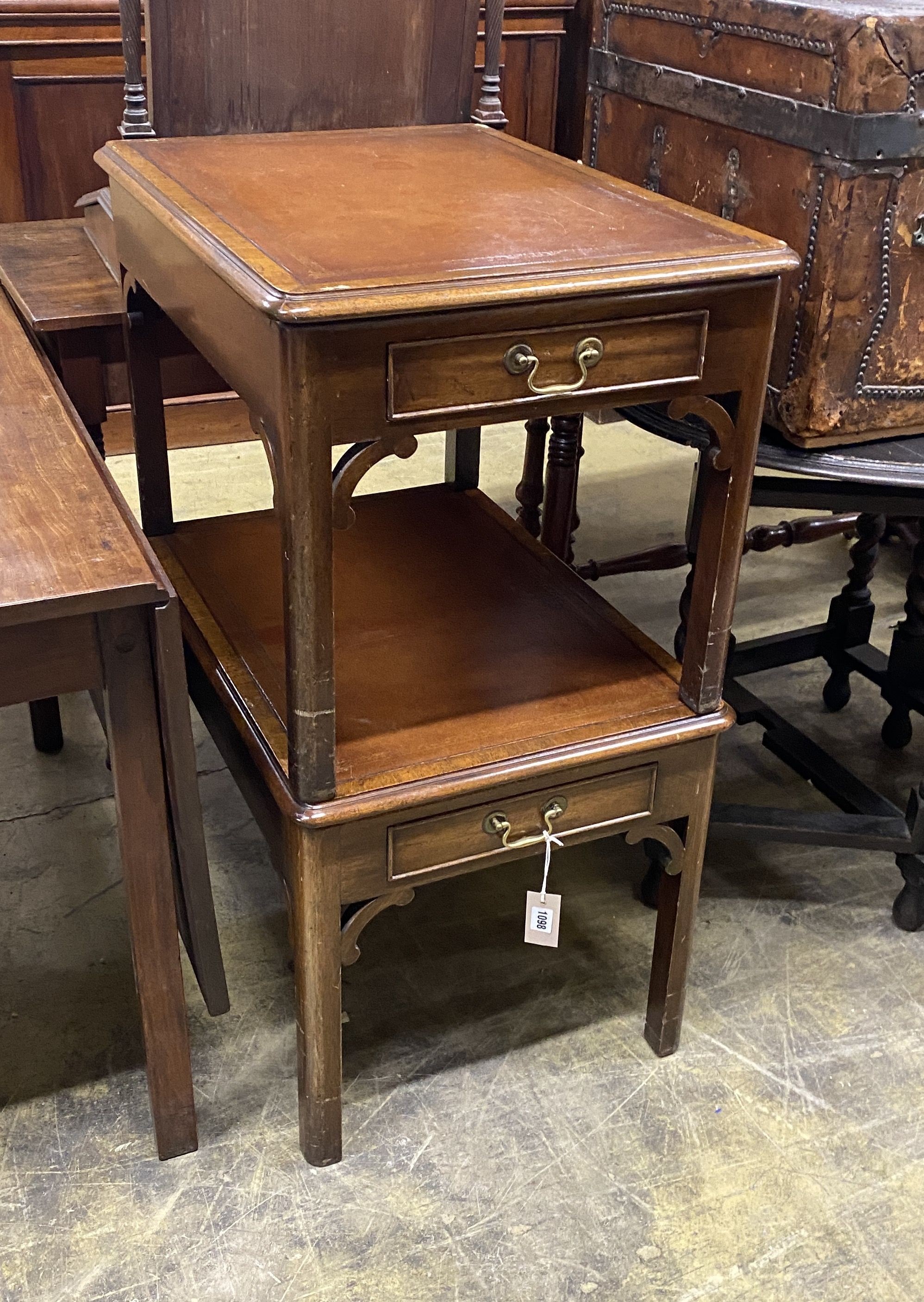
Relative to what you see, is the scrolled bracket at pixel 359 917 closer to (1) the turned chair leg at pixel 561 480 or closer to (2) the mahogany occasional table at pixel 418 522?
(2) the mahogany occasional table at pixel 418 522

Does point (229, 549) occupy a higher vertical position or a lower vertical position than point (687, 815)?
higher

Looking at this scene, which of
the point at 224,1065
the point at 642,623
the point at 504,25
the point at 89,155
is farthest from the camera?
the point at 504,25

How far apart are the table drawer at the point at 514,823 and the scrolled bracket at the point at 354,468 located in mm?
412

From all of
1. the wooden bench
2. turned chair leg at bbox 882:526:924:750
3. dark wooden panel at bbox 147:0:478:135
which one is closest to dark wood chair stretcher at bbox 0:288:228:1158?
the wooden bench

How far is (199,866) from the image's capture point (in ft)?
4.99

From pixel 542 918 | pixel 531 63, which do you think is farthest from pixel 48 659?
pixel 531 63

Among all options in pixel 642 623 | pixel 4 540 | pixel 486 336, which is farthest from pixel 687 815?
pixel 642 623

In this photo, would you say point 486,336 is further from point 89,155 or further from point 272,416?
point 89,155

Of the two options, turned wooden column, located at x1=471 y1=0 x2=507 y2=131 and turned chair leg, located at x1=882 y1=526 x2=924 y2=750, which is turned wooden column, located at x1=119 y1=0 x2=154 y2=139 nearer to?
turned wooden column, located at x1=471 y1=0 x2=507 y2=131

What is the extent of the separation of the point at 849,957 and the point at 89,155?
2.84 m

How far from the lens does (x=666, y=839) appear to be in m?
1.67

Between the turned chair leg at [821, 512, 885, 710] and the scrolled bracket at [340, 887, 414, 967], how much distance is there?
135cm

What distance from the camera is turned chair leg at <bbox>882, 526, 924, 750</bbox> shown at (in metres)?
2.32

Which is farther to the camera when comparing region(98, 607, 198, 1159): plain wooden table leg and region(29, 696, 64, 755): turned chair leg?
region(29, 696, 64, 755): turned chair leg
